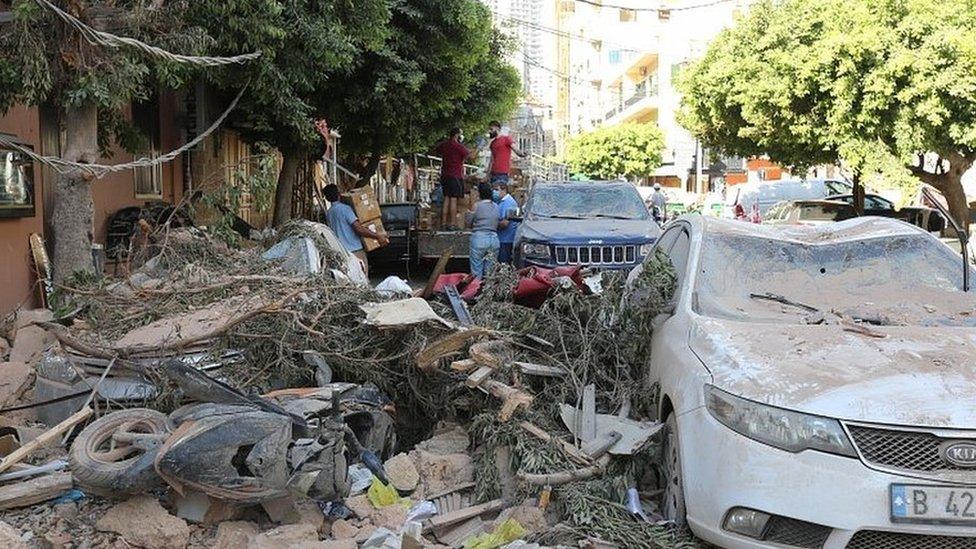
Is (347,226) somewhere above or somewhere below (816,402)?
above

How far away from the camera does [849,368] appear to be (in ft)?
13.5

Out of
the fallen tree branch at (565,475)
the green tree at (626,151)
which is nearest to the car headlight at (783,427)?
the fallen tree branch at (565,475)

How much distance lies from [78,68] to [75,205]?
48.5 inches

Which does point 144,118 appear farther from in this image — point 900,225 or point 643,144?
point 643,144

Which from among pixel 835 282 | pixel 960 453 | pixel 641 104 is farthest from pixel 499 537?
pixel 641 104

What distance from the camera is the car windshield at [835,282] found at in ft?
16.4

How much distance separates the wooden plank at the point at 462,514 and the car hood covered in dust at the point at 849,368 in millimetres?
1336

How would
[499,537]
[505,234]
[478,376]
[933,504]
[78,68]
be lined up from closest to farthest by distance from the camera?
[933,504], [499,537], [478,376], [78,68], [505,234]

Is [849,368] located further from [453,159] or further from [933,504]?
[453,159]

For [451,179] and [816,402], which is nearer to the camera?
[816,402]

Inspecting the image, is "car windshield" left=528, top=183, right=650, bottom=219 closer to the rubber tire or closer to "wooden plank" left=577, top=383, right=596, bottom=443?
"wooden plank" left=577, top=383, right=596, bottom=443

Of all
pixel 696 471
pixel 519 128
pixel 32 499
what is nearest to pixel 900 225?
pixel 696 471

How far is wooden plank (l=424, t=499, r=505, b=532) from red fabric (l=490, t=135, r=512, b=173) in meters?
14.1

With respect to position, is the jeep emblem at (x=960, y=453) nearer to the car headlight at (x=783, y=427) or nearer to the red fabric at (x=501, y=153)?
the car headlight at (x=783, y=427)
